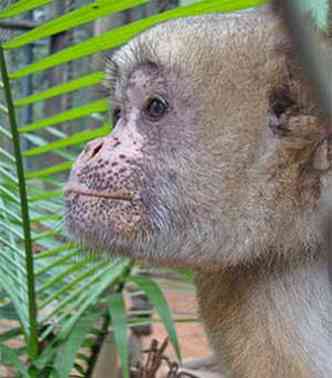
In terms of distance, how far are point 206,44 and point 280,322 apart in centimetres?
73

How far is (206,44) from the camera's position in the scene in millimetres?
2109

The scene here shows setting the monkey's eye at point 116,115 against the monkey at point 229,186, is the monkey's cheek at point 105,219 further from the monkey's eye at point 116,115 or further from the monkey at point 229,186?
the monkey's eye at point 116,115

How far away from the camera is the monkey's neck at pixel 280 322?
196 cm

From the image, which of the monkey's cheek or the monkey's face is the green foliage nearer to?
the monkey's face

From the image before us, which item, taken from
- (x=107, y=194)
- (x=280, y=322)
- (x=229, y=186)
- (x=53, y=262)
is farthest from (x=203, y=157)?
(x=53, y=262)

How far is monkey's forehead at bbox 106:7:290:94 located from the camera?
6.74 ft

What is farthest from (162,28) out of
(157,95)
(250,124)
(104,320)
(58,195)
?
(104,320)

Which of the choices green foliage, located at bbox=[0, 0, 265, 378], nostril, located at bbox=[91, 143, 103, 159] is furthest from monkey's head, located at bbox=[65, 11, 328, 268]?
green foliage, located at bbox=[0, 0, 265, 378]

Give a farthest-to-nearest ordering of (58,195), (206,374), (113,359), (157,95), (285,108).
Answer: (113,359)
(206,374)
(58,195)
(157,95)
(285,108)

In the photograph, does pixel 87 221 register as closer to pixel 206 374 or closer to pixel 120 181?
pixel 120 181

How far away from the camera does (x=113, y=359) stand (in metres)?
3.52

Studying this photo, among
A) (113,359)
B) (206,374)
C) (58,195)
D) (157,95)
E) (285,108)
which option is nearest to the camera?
(285,108)

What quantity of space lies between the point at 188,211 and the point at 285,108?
0.36 meters

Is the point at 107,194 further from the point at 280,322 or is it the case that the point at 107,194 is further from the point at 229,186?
the point at 280,322
